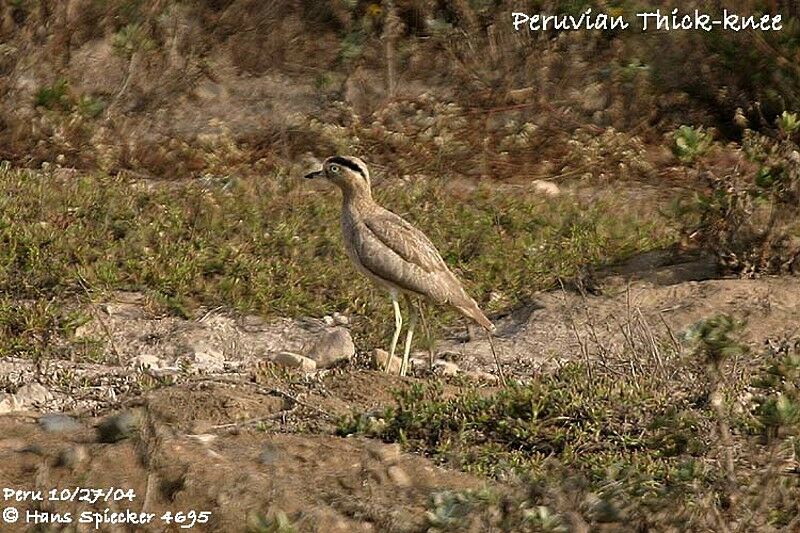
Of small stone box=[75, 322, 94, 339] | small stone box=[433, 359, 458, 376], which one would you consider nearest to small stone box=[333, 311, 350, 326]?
small stone box=[433, 359, 458, 376]

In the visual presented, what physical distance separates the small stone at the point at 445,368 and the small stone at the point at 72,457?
265cm

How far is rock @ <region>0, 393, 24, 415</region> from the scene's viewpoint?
7.73m

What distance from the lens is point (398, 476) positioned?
6.50 meters

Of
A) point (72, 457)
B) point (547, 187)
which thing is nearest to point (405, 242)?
point (72, 457)

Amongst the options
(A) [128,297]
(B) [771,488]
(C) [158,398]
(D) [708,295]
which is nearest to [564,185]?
(D) [708,295]

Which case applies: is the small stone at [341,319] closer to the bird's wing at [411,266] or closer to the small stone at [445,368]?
the bird's wing at [411,266]

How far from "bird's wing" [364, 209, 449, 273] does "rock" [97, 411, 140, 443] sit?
8.67 ft

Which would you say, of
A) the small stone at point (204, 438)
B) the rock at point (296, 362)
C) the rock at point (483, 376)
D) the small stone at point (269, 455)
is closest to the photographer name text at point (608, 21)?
the rock at point (483, 376)

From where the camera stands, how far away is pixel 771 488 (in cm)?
566

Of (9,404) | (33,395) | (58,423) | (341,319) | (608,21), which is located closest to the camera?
(58,423)

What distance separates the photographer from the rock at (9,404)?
25.3ft

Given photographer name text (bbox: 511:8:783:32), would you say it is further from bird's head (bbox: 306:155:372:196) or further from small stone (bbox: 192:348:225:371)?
small stone (bbox: 192:348:225:371)

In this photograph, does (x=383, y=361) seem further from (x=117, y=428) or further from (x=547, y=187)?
(x=547, y=187)

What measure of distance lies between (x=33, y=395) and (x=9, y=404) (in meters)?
0.21
